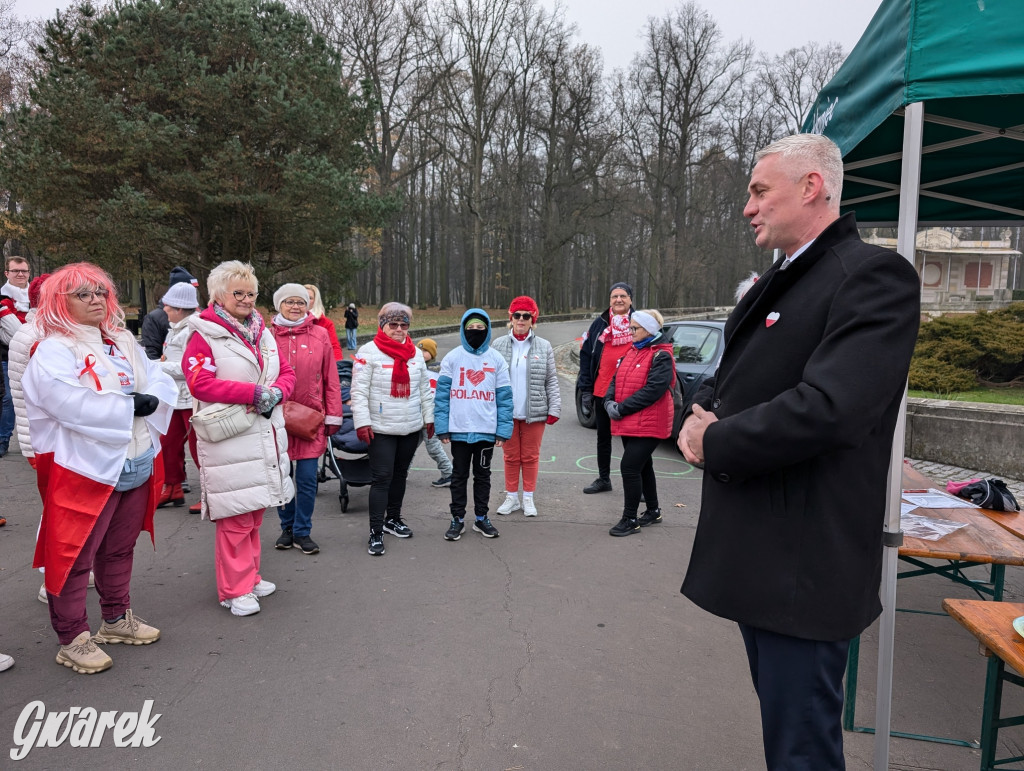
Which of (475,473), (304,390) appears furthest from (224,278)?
(475,473)

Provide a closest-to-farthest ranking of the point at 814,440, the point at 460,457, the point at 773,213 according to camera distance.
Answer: the point at 814,440 → the point at 773,213 → the point at 460,457

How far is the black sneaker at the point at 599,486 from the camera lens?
711 cm

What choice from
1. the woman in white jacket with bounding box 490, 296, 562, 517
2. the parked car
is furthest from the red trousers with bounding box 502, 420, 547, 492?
the parked car

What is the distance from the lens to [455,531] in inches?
219

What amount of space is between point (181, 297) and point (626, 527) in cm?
446

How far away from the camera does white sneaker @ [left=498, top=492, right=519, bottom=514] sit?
632 centimetres

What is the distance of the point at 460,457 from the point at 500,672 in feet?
7.75

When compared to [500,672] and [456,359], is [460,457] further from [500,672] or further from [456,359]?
[500,672]

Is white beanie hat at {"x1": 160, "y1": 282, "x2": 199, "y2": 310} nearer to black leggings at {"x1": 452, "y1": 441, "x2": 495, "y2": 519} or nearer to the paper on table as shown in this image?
black leggings at {"x1": 452, "y1": 441, "x2": 495, "y2": 519}

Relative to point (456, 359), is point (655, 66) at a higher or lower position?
higher

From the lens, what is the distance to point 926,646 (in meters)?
3.87

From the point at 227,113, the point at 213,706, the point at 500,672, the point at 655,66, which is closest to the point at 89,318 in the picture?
the point at 213,706

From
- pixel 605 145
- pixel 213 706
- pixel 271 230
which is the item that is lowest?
pixel 213 706

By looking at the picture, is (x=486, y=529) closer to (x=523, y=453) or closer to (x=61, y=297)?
(x=523, y=453)
